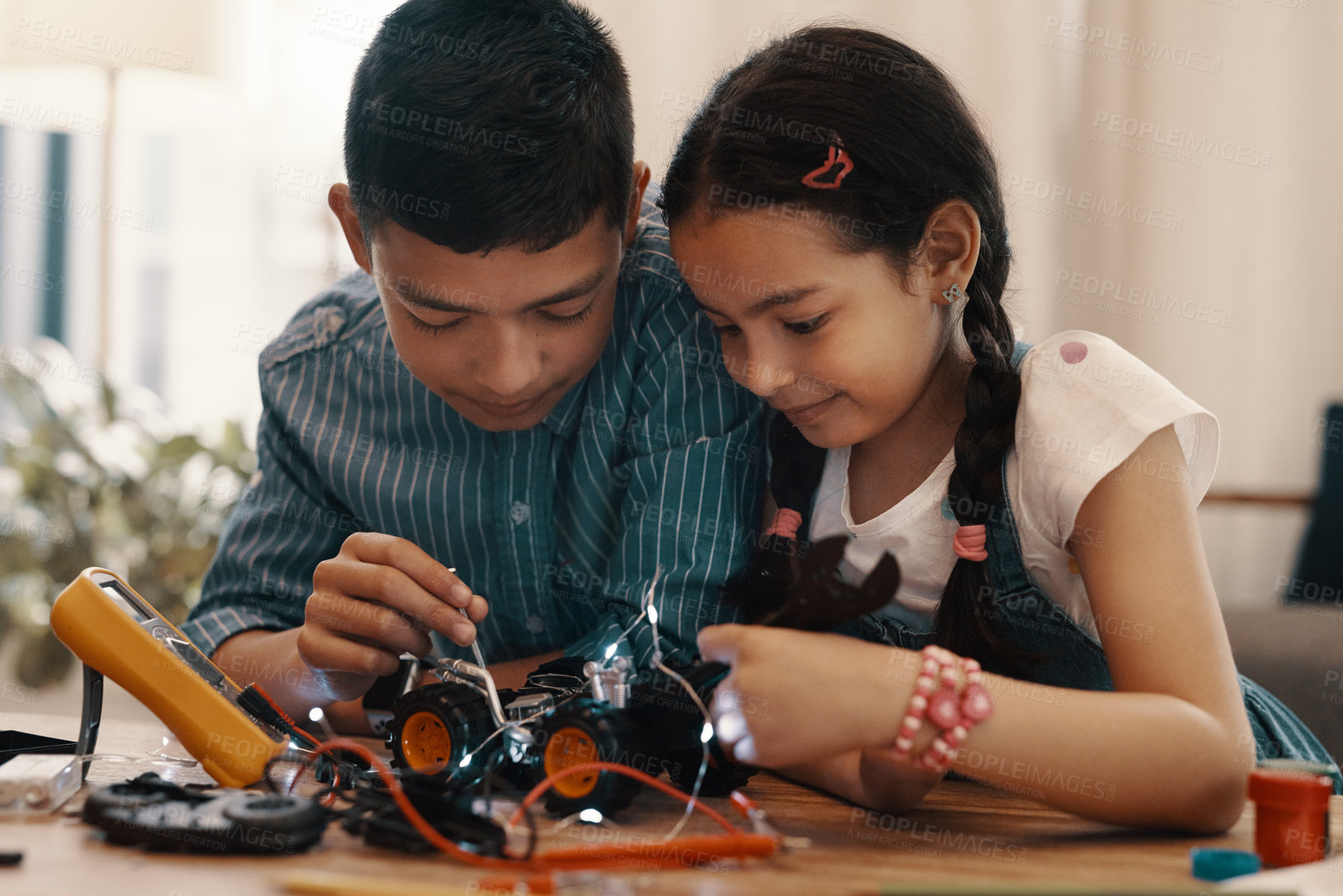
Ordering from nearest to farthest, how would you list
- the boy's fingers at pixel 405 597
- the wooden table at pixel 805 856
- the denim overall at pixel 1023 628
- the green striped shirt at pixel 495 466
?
the wooden table at pixel 805 856
the boy's fingers at pixel 405 597
the denim overall at pixel 1023 628
the green striped shirt at pixel 495 466

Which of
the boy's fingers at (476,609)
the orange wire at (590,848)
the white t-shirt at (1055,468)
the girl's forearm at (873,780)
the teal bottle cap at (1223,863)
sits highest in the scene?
the white t-shirt at (1055,468)

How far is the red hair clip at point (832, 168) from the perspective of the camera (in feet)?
2.68

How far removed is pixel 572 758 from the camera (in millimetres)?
650

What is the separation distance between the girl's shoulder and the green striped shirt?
25cm

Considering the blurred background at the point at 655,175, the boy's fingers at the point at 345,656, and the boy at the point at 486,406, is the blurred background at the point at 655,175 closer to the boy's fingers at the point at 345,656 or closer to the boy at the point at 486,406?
the boy at the point at 486,406

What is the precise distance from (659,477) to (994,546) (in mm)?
287

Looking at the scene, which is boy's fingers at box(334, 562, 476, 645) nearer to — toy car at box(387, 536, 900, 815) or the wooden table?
toy car at box(387, 536, 900, 815)

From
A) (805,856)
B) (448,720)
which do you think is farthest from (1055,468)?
(448,720)

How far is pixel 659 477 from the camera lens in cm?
94

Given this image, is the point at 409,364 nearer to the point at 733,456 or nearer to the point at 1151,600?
the point at 733,456

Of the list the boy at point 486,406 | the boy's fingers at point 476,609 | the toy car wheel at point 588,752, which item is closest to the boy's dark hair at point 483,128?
the boy at point 486,406

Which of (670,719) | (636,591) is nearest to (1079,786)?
(670,719)

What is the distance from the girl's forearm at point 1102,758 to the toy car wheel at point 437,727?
0.84 ft

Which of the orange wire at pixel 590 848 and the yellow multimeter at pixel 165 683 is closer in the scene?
the orange wire at pixel 590 848
